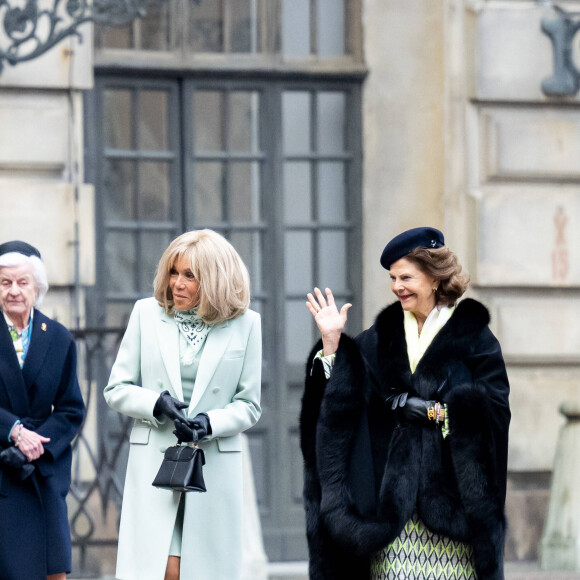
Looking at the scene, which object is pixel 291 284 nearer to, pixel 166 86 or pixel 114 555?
pixel 166 86

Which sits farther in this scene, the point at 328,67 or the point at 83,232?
the point at 328,67

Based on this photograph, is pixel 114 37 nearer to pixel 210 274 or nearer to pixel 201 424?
pixel 210 274

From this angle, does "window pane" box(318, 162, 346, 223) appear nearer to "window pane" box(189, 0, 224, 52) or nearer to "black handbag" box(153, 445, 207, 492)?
"window pane" box(189, 0, 224, 52)

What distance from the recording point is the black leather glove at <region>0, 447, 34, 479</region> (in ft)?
18.7

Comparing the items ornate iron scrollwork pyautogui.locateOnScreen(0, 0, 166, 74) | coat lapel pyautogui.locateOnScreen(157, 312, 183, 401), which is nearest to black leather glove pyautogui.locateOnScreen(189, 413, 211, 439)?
coat lapel pyautogui.locateOnScreen(157, 312, 183, 401)

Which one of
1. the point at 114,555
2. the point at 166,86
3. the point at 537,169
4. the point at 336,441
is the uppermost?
the point at 166,86

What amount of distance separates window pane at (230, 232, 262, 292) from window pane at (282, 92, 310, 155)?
638 mm

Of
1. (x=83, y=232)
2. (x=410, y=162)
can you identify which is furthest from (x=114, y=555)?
(x=410, y=162)

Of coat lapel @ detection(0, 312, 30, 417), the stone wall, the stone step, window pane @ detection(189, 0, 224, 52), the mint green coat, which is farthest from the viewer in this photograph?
window pane @ detection(189, 0, 224, 52)

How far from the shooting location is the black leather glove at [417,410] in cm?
482

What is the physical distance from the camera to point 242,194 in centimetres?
952

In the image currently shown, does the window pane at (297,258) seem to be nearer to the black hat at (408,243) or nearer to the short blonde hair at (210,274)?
the short blonde hair at (210,274)

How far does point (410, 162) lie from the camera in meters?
9.66

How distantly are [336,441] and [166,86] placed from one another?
16.3 feet
